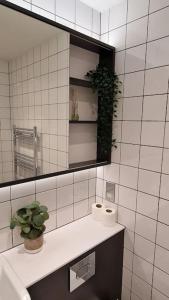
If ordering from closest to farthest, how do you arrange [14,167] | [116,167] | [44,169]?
[14,167] < [44,169] < [116,167]

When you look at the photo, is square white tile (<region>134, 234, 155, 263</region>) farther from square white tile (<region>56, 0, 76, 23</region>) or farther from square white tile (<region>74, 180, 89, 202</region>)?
square white tile (<region>56, 0, 76, 23</region>)

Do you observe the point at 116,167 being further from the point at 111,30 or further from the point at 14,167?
the point at 111,30

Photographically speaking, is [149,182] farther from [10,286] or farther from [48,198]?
[10,286]

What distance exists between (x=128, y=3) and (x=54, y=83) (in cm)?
72

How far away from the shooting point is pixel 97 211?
148 centimetres

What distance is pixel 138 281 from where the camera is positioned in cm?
137

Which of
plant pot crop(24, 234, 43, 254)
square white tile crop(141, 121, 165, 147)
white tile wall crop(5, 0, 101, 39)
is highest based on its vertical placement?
white tile wall crop(5, 0, 101, 39)

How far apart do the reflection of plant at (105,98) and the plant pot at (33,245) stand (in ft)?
2.47

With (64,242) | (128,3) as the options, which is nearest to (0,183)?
(64,242)

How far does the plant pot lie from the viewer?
108 cm

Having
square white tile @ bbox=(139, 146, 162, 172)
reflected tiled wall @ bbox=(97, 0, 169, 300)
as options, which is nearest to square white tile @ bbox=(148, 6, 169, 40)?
reflected tiled wall @ bbox=(97, 0, 169, 300)

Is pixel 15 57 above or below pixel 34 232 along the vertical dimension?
above

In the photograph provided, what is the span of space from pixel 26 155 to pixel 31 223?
38 cm

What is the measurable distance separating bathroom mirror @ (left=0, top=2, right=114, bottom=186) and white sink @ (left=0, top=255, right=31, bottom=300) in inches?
16.8
